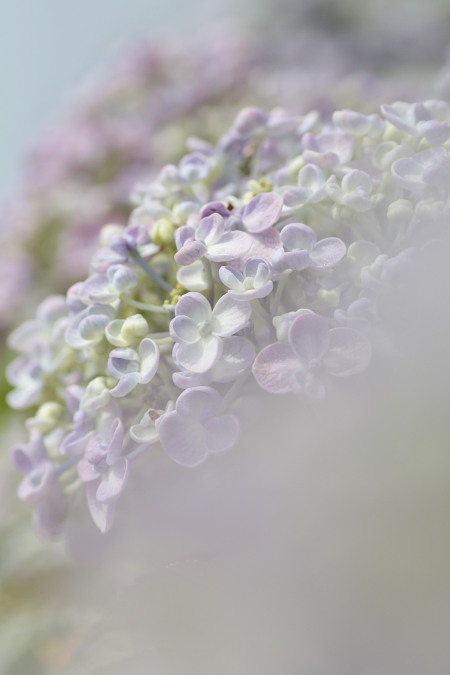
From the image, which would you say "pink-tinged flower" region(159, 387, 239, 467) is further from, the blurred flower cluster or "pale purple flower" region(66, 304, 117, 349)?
the blurred flower cluster

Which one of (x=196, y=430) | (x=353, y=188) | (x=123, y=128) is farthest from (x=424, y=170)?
(x=123, y=128)

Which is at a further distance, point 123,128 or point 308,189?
point 123,128

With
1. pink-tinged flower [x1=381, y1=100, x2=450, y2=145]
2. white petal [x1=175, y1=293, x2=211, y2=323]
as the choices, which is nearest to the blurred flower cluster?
pink-tinged flower [x1=381, y1=100, x2=450, y2=145]

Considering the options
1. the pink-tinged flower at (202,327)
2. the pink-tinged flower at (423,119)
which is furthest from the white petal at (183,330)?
the pink-tinged flower at (423,119)

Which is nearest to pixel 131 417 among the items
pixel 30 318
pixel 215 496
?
pixel 215 496

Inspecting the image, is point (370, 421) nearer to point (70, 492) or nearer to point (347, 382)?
point (347, 382)

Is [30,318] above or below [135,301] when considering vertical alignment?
below

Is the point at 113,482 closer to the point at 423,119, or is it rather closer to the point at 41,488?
the point at 41,488
